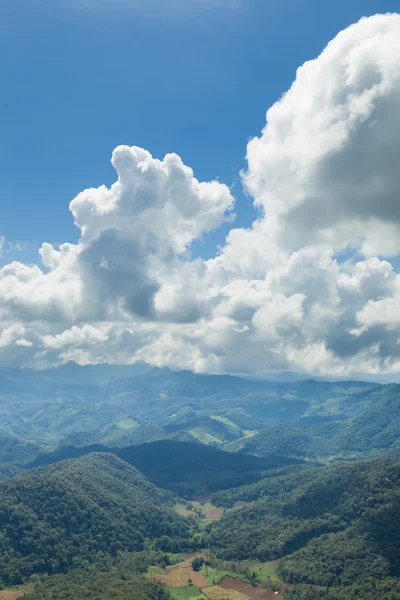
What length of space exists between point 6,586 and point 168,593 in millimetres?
71725

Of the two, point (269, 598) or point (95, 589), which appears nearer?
point (95, 589)

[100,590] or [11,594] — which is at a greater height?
[100,590]

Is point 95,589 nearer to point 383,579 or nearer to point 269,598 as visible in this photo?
point 269,598

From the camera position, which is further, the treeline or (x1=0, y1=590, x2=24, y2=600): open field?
(x1=0, y1=590, x2=24, y2=600): open field

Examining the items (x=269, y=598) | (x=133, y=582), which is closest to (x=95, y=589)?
(x=133, y=582)

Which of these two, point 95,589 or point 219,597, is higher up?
point 95,589

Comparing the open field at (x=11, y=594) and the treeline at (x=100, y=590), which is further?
the open field at (x=11, y=594)

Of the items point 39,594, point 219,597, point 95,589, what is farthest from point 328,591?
point 39,594

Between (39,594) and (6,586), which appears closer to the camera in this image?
(39,594)

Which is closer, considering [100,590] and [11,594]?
[100,590]

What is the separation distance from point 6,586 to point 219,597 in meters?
94.0

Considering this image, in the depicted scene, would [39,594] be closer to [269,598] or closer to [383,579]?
[269,598]

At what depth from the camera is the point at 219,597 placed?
648ft

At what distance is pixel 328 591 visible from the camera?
18788 cm
